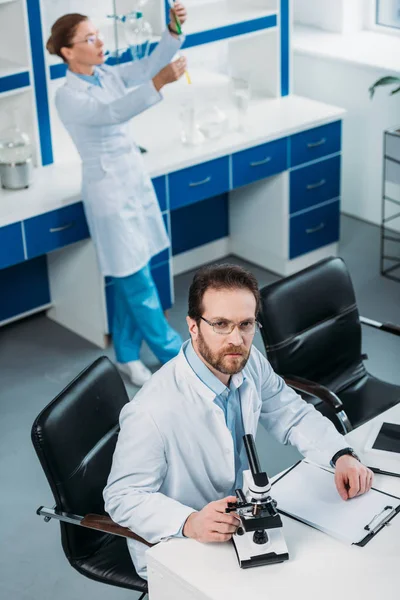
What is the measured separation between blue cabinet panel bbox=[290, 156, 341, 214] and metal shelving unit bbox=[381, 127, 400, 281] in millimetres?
263

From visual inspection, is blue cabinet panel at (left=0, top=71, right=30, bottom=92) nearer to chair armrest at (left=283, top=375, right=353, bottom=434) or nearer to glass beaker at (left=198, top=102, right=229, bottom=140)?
glass beaker at (left=198, top=102, right=229, bottom=140)

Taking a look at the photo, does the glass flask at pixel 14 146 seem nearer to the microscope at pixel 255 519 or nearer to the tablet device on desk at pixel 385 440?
the tablet device on desk at pixel 385 440

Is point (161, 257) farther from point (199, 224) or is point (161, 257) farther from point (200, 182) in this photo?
point (199, 224)

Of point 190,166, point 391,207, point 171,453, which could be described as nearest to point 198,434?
point 171,453

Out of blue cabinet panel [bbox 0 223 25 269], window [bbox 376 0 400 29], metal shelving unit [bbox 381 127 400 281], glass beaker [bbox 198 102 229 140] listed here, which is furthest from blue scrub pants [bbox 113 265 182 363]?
window [bbox 376 0 400 29]

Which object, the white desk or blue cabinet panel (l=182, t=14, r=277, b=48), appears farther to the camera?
blue cabinet panel (l=182, t=14, r=277, b=48)

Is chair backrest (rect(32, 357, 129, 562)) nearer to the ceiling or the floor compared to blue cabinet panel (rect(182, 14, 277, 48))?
nearer to the floor

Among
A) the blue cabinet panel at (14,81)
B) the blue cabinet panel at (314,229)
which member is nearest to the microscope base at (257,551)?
the blue cabinet panel at (14,81)

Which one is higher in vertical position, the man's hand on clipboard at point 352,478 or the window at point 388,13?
the window at point 388,13

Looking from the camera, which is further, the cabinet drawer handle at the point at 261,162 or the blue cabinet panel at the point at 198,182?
the cabinet drawer handle at the point at 261,162

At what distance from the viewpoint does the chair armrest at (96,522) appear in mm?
2461

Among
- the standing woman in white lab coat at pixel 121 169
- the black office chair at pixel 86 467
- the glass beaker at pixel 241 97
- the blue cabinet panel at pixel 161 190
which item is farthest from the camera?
the glass beaker at pixel 241 97

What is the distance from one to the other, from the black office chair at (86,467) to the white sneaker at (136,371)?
1.59 metres

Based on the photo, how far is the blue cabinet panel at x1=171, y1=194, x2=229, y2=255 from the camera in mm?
5332
